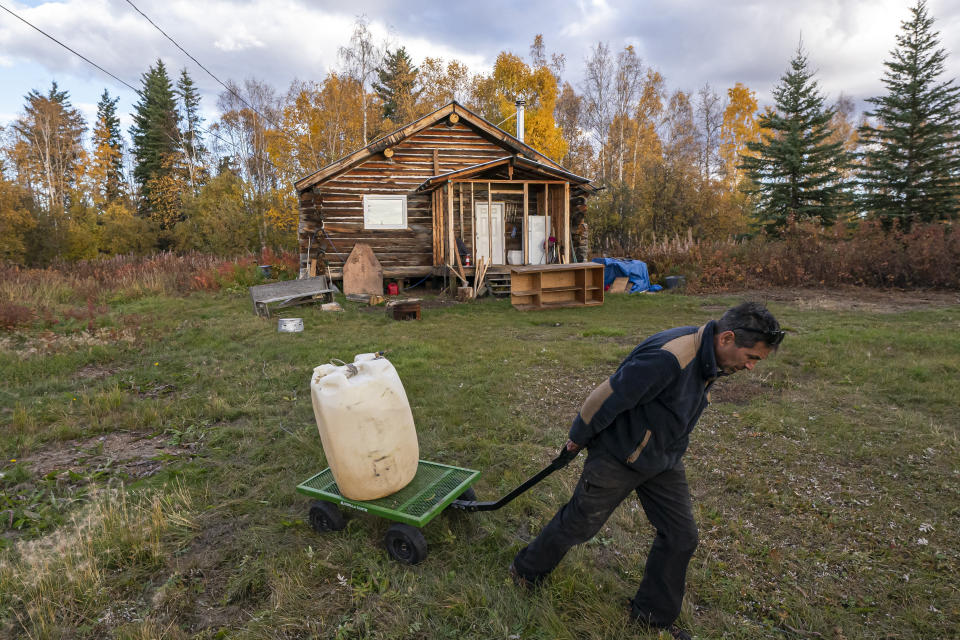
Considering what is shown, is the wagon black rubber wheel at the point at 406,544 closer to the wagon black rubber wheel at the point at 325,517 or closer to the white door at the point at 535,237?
the wagon black rubber wheel at the point at 325,517

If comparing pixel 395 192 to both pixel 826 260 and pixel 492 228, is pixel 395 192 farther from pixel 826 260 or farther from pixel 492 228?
pixel 826 260

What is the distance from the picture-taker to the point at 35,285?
1318 cm

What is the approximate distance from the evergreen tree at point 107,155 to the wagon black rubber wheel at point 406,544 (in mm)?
43850

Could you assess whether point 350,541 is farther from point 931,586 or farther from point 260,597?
point 931,586

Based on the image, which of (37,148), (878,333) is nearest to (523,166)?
(878,333)

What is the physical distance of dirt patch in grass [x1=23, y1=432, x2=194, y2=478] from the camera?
4.36 m

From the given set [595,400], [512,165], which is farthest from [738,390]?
[512,165]

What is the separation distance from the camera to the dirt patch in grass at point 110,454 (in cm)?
436

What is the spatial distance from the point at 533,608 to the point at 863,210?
2590cm

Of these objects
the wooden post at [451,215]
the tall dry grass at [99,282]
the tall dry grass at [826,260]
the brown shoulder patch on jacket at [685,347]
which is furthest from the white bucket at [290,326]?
the tall dry grass at [826,260]

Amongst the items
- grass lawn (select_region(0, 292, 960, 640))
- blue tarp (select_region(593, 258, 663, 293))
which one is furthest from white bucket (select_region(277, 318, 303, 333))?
blue tarp (select_region(593, 258, 663, 293))

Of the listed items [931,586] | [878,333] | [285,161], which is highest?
[285,161]

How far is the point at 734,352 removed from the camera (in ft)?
7.36

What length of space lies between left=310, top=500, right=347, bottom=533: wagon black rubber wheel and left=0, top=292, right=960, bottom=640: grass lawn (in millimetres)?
69
